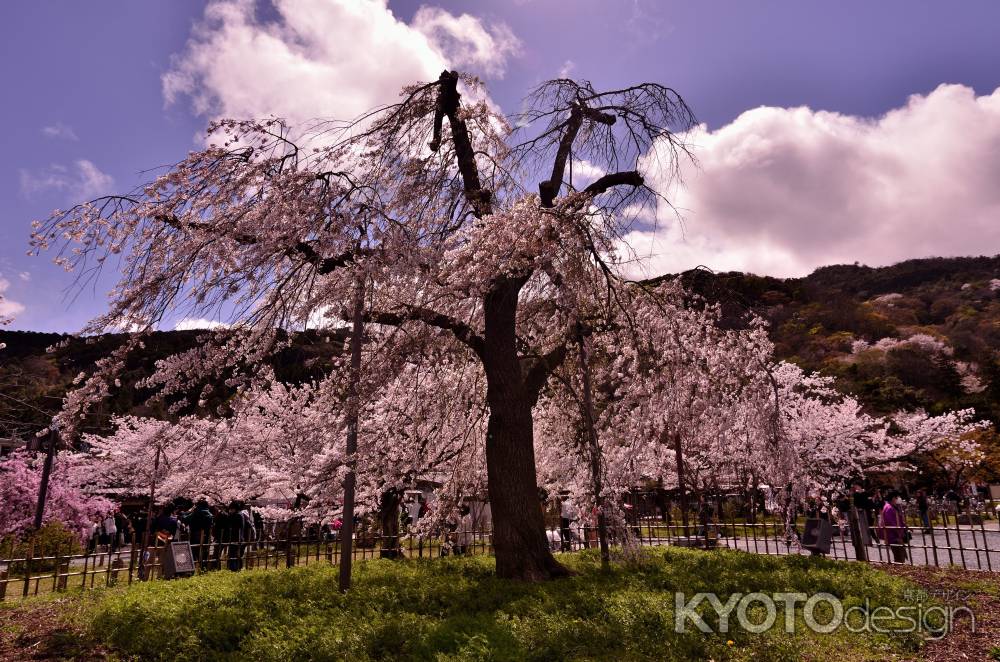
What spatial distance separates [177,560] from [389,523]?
19.0 ft

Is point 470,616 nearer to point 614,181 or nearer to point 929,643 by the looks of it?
point 929,643

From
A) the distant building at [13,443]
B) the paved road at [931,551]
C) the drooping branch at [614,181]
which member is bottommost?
the paved road at [931,551]

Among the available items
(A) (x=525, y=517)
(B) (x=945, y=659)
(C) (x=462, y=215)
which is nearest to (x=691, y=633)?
(B) (x=945, y=659)

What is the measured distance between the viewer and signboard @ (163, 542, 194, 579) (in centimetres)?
1204

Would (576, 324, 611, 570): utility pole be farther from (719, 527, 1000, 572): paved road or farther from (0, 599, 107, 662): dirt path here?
(0, 599, 107, 662): dirt path

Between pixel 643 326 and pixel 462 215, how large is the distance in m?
4.16

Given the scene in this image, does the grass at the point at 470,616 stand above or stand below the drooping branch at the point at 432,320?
below

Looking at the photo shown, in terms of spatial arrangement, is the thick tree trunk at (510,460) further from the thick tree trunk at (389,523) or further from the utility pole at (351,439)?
the thick tree trunk at (389,523)

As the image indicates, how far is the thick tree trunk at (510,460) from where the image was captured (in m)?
9.63

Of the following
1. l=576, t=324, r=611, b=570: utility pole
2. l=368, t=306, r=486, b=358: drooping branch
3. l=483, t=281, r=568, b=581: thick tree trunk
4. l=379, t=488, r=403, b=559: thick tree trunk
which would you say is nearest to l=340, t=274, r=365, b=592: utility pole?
l=368, t=306, r=486, b=358: drooping branch

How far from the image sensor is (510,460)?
988 centimetres

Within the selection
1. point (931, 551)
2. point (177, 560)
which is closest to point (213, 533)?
point (177, 560)

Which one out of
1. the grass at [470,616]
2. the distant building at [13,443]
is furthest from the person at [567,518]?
the distant building at [13,443]

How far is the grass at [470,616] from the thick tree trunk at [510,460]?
580 mm
